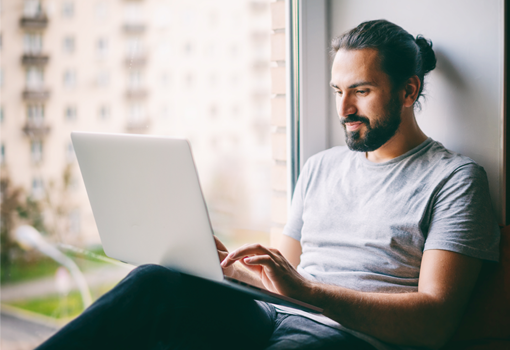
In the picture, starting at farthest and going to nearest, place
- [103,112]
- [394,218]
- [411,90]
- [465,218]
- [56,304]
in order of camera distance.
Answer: [56,304] → [103,112] → [411,90] → [394,218] → [465,218]

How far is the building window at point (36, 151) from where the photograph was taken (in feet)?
4.10

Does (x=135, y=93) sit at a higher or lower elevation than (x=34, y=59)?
lower

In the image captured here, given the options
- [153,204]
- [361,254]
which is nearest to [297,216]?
[361,254]

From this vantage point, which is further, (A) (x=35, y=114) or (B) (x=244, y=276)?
(A) (x=35, y=114)

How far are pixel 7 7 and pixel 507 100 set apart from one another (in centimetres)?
145

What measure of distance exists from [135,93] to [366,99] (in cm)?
72

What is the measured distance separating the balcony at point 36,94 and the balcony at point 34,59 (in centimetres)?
7

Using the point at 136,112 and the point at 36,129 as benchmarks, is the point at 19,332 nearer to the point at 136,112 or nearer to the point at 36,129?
the point at 36,129

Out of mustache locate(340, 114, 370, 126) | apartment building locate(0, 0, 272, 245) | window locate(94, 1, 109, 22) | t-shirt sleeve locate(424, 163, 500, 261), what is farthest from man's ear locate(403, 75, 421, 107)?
window locate(94, 1, 109, 22)

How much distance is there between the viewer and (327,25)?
1.57 meters

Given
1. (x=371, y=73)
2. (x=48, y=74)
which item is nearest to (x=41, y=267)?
(x=48, y=74)

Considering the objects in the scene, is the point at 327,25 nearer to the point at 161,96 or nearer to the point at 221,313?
the point at 161,96

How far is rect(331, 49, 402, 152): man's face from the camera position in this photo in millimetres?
1142

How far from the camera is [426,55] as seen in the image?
1223 millimetres
